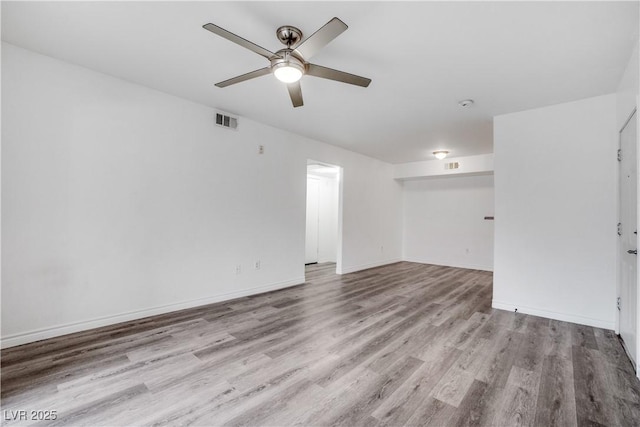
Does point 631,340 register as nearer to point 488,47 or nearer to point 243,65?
point 488,47

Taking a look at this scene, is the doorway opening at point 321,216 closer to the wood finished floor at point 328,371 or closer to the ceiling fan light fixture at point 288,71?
the wood finished floor at point 328,371

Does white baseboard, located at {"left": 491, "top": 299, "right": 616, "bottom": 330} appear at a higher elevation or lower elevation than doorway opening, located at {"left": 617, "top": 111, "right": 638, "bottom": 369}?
lower

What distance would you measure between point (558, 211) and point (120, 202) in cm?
501

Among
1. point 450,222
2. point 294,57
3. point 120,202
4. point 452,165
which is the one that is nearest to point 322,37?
point 294,57

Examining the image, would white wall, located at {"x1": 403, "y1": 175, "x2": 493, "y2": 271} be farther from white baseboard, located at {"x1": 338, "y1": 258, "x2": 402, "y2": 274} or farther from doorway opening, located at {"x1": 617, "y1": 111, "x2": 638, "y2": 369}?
doorway opening, located at {"x1": 617, "y1": 111, "x2": 638, "y2": 369}

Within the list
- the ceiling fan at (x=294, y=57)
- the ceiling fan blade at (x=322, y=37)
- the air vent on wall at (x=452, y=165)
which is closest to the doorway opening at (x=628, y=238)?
the ceiling fan at (x=294, y=57)

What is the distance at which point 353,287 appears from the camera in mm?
4781

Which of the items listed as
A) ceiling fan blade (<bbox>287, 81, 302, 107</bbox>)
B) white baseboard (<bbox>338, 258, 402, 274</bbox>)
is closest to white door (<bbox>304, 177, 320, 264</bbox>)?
white baseboard (<bbox>338, 258, 402, 274</bbox>)

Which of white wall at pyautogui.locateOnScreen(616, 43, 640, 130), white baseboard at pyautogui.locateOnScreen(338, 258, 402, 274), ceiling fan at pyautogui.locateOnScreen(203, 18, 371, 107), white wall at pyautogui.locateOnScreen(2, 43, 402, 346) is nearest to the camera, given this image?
ceiling fan at pyautogui.locateOnScreen(203, 18, 371, 107)

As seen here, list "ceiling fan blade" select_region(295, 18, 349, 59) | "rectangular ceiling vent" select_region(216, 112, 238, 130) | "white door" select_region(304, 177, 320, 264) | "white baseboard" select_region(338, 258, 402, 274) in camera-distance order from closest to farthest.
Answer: "ceiling fan blade" select_region(295, 18, 349, 59) < "rectangular ceiling vent" select_region(216, 112, 238, 130) < "white baseboard" select_region(338, 258, 402, 274) < "white door" select_region(304, 177, 320, 264)

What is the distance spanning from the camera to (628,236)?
263 centimetres

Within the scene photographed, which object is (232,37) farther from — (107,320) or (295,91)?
(107,320)

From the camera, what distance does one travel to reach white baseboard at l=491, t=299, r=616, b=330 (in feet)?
10.2

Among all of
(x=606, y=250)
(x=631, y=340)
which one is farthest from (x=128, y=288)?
(x=606, y=250)
